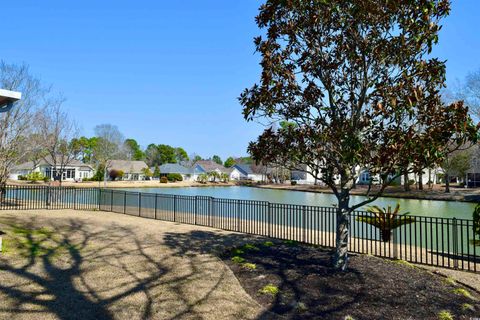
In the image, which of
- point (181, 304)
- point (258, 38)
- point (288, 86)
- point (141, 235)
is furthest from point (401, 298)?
point (141, 235)

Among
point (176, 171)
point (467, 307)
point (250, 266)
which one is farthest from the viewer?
point (176, 171)

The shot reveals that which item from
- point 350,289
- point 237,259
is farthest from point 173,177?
point 350,289

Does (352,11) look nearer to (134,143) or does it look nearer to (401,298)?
(401,298)

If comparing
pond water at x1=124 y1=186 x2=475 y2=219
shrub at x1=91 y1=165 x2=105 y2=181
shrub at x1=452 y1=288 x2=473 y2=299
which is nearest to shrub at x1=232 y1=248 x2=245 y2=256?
shrub at x1=452 y1=288 x2=473 y2=299

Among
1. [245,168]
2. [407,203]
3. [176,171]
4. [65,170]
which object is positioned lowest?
[407,203]

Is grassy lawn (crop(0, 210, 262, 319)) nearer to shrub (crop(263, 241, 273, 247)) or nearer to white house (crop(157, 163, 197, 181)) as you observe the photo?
shrub (crop(263, 241, 273, 247))

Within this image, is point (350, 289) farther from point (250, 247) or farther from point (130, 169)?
point (130, 169)

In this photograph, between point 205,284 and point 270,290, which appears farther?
point 205,284

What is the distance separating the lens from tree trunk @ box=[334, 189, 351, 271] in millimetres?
7781

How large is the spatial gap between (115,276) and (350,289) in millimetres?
4692

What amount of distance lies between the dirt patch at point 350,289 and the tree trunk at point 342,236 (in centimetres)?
22

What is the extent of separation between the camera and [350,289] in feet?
21.4

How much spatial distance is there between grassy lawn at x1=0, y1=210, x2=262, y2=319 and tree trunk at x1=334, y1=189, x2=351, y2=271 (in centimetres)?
243

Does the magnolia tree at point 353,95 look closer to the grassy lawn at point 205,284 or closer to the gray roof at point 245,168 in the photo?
the grassy lawn at point 205,284
